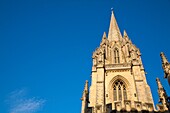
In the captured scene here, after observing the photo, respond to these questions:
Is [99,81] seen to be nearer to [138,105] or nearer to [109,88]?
[109,88]

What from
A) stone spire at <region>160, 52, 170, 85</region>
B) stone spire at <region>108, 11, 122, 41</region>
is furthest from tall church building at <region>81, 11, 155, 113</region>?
stone spire at <region>160, 52, 170, 85</region>

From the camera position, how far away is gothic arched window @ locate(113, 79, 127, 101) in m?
21.6

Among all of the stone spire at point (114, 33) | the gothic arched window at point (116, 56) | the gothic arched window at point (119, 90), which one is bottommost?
the gothic arched window at point (119, 90)

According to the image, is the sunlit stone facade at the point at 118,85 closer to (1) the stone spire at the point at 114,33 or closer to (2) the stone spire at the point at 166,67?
(1) the stone spire at the point at 114,33

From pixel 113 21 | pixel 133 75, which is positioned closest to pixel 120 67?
pixel 133 75

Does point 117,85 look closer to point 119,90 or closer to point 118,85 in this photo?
point 118,85

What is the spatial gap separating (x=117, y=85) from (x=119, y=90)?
2.44ft

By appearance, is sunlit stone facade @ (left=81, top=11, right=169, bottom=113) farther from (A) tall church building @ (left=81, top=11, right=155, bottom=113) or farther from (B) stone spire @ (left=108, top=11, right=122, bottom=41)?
(B) stone spire @ (left=108, top=11, right=122, bottom=41)

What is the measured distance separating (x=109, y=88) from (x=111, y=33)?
48.4ft

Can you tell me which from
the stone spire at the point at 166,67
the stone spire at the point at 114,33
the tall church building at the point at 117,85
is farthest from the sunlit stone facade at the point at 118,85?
the stone spire at the point at 166,67

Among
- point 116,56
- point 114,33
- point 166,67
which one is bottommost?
point 166,67

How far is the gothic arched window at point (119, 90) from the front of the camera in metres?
21.6

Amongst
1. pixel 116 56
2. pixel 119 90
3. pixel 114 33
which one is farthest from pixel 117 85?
pixel 114 33

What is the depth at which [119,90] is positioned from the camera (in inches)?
883
